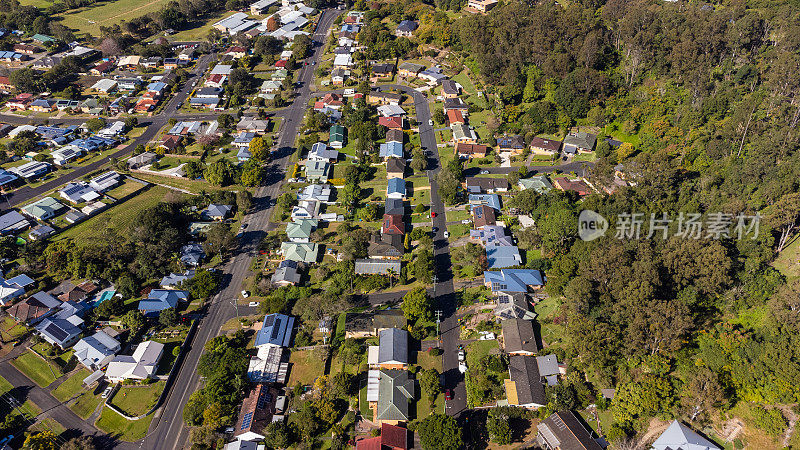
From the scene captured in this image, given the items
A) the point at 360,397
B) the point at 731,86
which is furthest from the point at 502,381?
the point at 731,86

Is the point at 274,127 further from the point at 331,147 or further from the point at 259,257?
the point at 259,257

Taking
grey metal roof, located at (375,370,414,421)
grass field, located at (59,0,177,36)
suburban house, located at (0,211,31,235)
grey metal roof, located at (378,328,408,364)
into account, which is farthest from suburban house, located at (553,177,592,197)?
grass field, located at (59,0,177,36)

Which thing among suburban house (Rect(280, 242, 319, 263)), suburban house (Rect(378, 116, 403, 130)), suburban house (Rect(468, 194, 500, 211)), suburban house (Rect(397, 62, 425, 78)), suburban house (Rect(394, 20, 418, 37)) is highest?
suburban house (Rect(394, 20, 418, 37))

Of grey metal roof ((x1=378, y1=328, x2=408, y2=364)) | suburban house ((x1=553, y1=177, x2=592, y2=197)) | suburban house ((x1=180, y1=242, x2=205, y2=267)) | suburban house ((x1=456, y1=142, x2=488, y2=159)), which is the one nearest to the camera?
grey metal roof ((x1=378, y1=328, x2=408, y2=364))

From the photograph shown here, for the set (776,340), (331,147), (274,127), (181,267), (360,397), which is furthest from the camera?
(274,127)

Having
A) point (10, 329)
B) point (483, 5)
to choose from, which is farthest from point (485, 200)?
point (483, 5)

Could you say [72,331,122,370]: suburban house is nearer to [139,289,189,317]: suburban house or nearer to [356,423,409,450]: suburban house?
[139,289,189,317]: suburban house

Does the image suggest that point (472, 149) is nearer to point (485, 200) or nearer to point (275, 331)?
point (485, 200)
